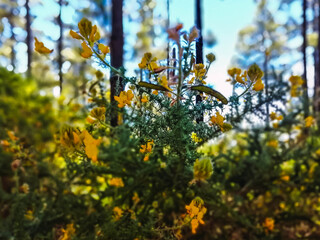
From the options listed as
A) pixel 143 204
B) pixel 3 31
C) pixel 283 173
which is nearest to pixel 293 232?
pixel 283 173

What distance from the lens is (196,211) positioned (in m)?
0.56

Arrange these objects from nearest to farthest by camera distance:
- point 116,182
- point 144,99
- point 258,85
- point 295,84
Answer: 1. point 116,182
2. point 295,84
3. point 258,85
4. point 144,99

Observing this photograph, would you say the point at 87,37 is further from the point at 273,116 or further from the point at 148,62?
the point at 273,116

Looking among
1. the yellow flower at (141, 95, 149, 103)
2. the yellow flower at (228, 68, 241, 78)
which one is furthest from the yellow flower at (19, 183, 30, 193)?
the yellow flower at (228, 68, 241, 78)

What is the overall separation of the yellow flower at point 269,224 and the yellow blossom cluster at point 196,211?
4.6 inches

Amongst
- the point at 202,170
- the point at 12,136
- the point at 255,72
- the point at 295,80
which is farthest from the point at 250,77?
the point at 12,136

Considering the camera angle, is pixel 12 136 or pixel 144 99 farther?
pixel 144 99

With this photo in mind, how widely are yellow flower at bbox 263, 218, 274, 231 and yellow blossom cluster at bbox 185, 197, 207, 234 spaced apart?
0.39 ft

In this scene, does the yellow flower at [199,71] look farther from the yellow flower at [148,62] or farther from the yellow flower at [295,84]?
the yellow flower at [295,84]

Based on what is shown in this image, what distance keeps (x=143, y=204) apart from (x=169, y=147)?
0.27 m

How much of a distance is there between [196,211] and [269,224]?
142mm

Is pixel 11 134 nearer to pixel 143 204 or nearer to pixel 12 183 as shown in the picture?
pixel 12 183

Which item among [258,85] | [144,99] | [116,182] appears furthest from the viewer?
[144,99]

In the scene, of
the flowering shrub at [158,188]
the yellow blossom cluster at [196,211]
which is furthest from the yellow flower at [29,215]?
the yellow blossom cluster at [196,211]
